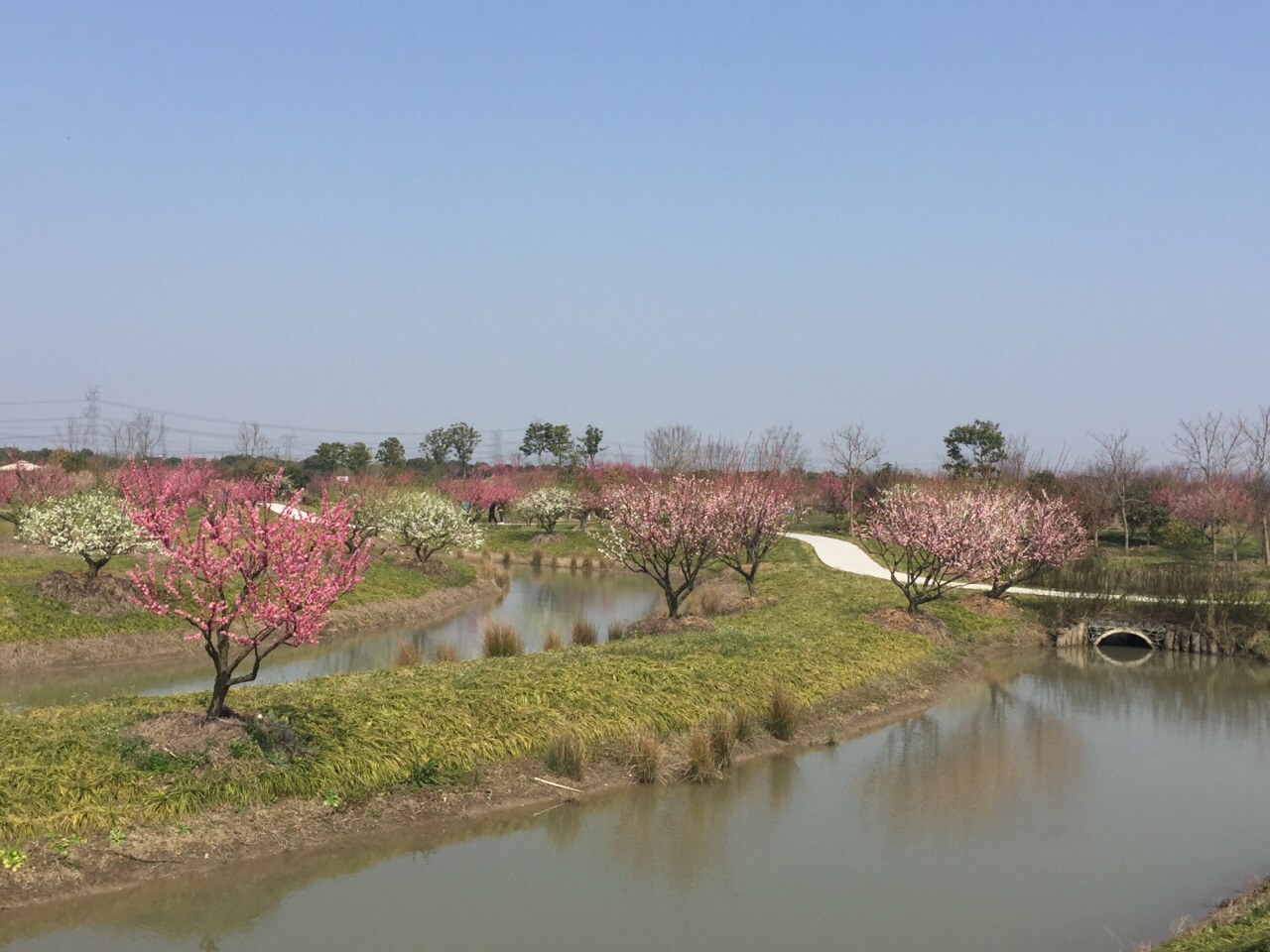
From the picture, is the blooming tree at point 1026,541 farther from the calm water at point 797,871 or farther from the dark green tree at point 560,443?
the dark green tree at point 560,443

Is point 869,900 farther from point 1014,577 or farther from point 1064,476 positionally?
point 1064,476

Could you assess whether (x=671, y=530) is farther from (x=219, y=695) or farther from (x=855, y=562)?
(x=855, y=562)

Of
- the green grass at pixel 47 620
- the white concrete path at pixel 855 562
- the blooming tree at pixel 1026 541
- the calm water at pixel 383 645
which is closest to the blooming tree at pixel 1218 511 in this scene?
the white concrete path at pixel 855 562

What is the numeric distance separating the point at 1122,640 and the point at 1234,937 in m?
27.2

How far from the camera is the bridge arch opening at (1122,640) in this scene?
3406 centimetres

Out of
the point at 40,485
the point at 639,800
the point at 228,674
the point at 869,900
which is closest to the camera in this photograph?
the point at 869,900

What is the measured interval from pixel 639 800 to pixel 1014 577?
23.9 metres

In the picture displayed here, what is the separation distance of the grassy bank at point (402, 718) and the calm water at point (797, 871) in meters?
1.13

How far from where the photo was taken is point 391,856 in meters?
13.5

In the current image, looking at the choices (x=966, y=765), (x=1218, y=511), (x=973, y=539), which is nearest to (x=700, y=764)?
(x=966, y=765)

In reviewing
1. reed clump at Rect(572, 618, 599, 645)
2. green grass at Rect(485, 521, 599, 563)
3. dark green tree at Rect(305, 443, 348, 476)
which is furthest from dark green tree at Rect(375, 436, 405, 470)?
reed clump at Rect(572, 618, 599, 645)

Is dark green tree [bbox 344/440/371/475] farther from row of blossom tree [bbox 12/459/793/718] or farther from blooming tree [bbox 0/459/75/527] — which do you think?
blooming tree [bbox 0/459/75/527]

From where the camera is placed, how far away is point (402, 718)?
16016 mm

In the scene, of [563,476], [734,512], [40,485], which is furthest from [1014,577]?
[563,476]
